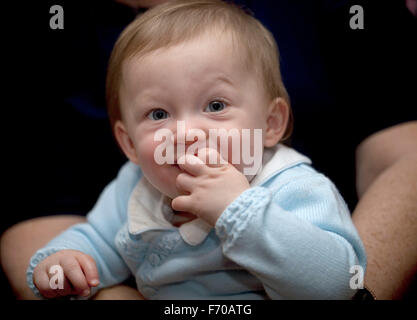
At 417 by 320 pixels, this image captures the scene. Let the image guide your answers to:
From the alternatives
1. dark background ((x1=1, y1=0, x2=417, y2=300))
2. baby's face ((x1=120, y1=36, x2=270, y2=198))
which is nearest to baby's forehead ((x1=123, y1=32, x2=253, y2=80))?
baby's face ((x1=120, y1=36, x2=270, y2=198))

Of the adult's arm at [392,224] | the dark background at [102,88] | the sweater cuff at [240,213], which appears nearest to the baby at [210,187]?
the sweater cuff at [240,213]

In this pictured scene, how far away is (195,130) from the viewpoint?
727 mm

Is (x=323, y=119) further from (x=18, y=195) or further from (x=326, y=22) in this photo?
(x=18, y=195)

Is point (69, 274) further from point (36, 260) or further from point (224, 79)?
point (224, 79)

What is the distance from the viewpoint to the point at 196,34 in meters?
0.77

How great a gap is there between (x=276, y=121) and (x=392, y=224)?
311 millimetres

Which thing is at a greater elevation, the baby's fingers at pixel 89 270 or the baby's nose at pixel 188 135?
the baby's nose at pixel 188 135

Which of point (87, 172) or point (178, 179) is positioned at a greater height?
point (178, 179)

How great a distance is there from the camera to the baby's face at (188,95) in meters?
0.74

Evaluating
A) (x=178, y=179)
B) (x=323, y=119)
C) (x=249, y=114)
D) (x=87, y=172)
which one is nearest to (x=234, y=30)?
(x=249, y=114)

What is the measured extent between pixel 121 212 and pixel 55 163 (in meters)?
0.31

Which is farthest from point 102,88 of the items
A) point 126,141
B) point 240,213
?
point 240,213

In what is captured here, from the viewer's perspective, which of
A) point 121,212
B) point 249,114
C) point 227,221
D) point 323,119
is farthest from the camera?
point 323,119

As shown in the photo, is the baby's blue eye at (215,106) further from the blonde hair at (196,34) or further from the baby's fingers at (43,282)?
the baby's fingers at (43,282)
